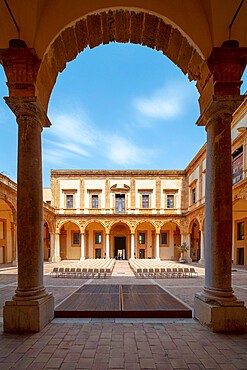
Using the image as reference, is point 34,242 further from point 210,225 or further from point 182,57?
point 182,57

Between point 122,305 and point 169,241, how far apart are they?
23.5m

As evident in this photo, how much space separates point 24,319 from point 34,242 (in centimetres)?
128

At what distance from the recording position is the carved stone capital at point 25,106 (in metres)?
4.22

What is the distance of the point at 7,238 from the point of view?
20.7 metres

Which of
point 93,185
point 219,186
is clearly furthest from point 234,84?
point 93,185

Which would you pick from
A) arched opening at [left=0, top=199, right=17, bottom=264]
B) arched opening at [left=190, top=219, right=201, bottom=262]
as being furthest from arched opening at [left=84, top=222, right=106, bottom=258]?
arched opening at [left=190, top=219, right=201, bottom=262]

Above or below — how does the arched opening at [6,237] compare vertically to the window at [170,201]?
below

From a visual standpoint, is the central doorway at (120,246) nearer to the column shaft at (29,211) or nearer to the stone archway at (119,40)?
the column shaft at (29,211)

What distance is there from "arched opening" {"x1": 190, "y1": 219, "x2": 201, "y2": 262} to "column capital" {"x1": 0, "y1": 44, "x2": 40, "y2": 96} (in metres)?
24.6

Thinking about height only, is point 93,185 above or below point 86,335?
above

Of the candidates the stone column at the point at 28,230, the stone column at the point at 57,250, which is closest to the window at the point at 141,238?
the stone column at the point at 57,250

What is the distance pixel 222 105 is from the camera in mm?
4309

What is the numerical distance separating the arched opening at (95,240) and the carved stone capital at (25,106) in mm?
23924

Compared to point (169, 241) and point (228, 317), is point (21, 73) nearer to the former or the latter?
point (228, 317)
